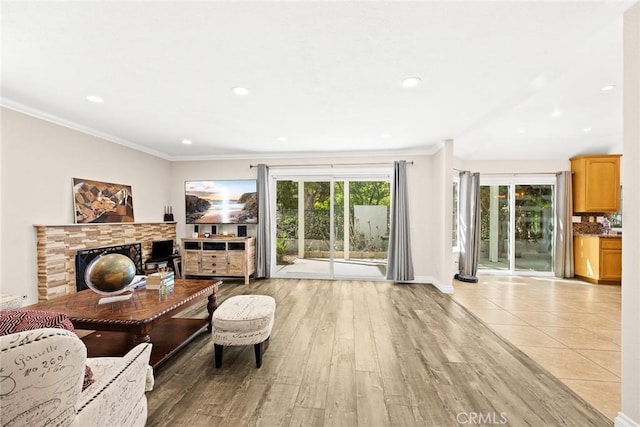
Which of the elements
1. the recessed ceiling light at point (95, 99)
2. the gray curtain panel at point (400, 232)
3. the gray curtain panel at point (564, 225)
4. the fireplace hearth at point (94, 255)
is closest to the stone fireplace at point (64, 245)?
the fireplace hearth at point (94, 255)

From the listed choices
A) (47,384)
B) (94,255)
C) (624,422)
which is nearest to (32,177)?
(94,255)

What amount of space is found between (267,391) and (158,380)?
877mm

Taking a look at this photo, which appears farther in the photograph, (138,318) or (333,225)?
(333,225)

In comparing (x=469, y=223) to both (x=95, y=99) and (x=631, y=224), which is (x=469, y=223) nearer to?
(x=631, y=224)

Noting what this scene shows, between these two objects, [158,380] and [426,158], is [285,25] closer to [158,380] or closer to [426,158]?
[158,380]

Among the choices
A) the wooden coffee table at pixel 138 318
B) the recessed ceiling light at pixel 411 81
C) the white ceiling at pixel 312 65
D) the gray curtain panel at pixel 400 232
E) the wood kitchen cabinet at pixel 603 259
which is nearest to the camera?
the white ceiling at pixel 312 65

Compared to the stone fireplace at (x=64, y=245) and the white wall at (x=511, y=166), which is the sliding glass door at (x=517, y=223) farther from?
the stone fireplace at (x=64, y=245)

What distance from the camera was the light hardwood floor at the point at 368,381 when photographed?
1609 mm

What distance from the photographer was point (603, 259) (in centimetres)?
469

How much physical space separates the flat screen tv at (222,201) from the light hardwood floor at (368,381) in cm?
275

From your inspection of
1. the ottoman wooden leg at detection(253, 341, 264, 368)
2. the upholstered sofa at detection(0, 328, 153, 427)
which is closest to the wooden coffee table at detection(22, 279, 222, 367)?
the ottoman wooden leg at detection(253, 341, 264, 368)

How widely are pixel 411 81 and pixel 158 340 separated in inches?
135

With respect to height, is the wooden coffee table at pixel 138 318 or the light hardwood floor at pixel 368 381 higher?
the wooden coffee table at pixel 138 318

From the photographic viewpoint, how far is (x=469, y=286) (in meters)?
4.62
